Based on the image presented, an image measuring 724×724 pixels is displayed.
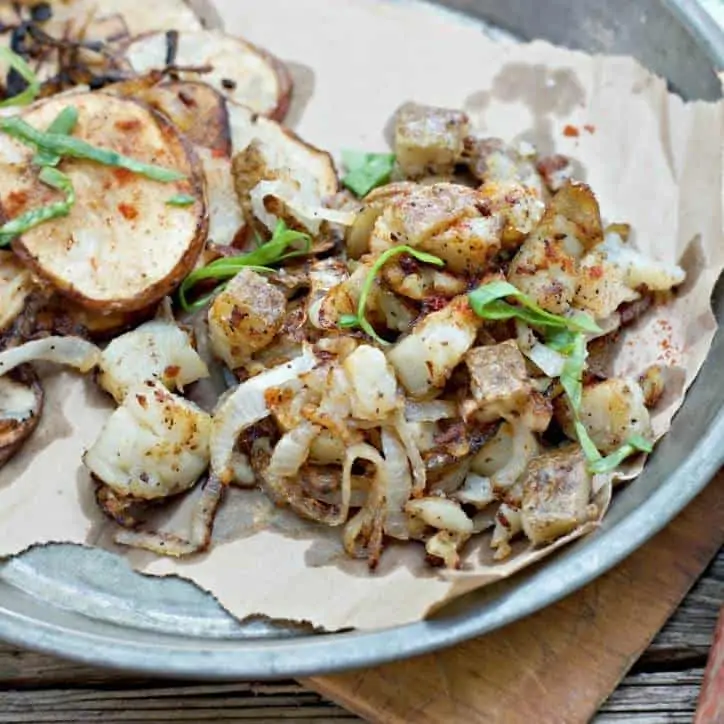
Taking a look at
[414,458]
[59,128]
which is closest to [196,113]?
[59,128]

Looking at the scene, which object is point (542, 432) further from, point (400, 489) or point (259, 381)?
point (259, 381)

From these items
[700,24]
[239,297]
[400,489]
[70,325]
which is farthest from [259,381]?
[700,24]

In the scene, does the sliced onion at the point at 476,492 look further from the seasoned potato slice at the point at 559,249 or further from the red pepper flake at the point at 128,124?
the red pepper flake at the point at 128,124

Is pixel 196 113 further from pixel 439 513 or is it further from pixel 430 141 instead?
pixel 439 513

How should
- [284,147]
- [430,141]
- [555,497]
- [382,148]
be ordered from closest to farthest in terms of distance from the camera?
[555,497]
[430,141]
[284,147]
[382,148]

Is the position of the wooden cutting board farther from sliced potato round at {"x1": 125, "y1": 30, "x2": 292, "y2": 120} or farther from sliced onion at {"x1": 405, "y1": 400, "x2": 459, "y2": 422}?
sliced potato round at {"x1": 125, "y1": 30, "x2": 292, "y2": 120}

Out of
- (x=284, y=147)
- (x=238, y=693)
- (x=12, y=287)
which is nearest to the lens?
(x=238, y=693)
